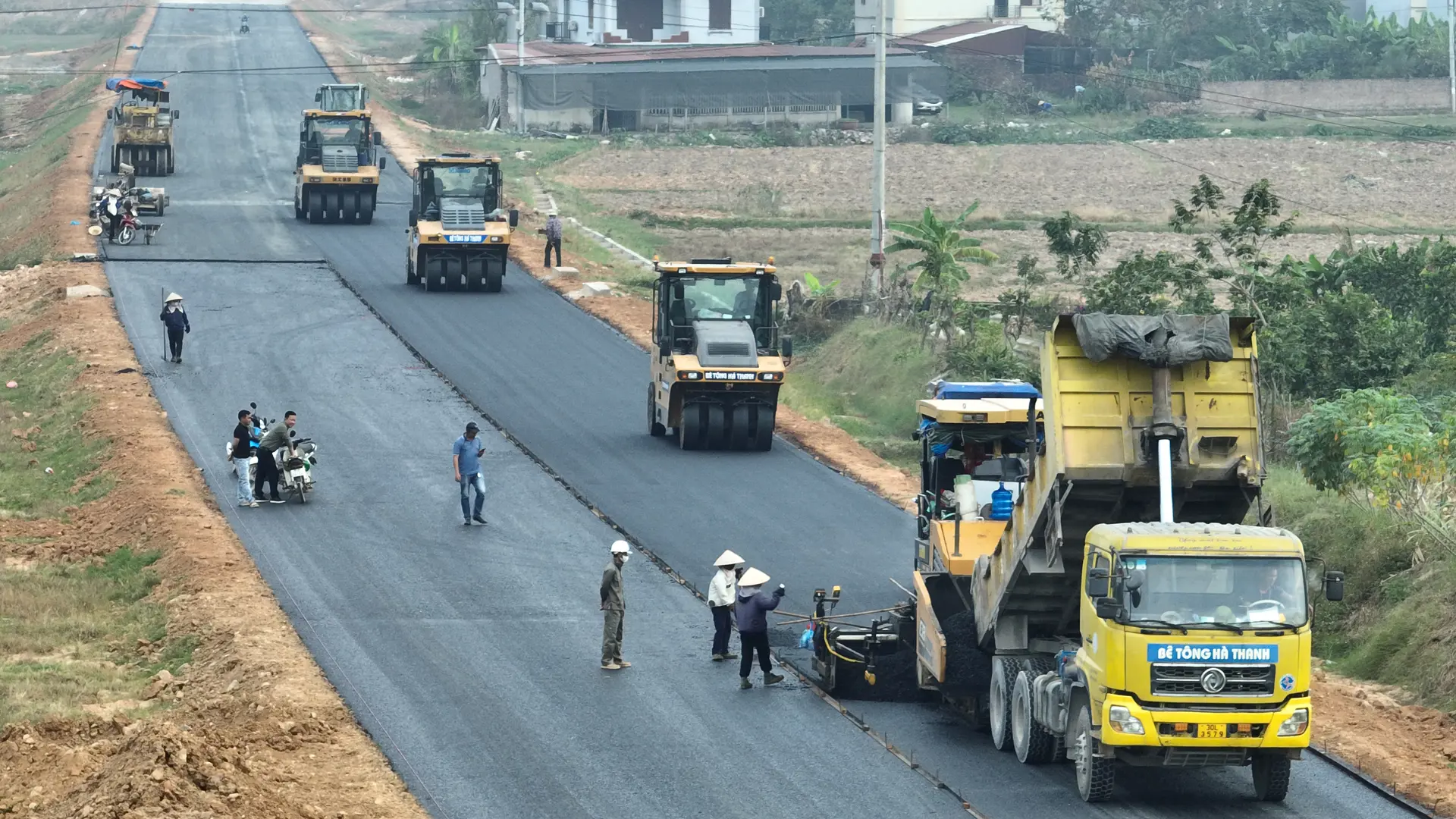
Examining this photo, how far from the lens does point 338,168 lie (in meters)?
54.6

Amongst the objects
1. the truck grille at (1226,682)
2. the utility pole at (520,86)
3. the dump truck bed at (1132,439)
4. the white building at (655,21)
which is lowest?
the truck grille at (1226,682)

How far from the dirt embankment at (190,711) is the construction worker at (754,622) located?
13.9 feet

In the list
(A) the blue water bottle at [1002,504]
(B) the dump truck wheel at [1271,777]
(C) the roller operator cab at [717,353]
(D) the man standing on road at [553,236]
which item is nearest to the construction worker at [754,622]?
(A) the blue water bottle at [1002,504]

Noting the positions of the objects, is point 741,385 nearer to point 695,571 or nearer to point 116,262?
point 695,571

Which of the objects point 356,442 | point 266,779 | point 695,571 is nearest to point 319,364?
point 356,442

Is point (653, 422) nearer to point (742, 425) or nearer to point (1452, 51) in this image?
point (742, 425)

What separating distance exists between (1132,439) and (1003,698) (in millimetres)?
3131

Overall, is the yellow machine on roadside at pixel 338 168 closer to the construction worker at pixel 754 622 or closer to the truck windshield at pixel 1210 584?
the construction worker at pixel 754 622

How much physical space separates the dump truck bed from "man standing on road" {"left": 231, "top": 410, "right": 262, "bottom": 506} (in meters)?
14.9

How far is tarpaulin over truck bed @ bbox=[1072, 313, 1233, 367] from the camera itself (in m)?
15.8

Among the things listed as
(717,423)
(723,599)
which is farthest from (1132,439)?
(717,423)

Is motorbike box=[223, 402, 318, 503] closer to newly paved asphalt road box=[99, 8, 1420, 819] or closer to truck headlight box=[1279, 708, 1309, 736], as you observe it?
newly paved asphalt road box=[99, 8, 1420, 819]

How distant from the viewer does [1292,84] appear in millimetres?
94312

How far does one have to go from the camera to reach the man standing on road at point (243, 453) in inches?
1089
